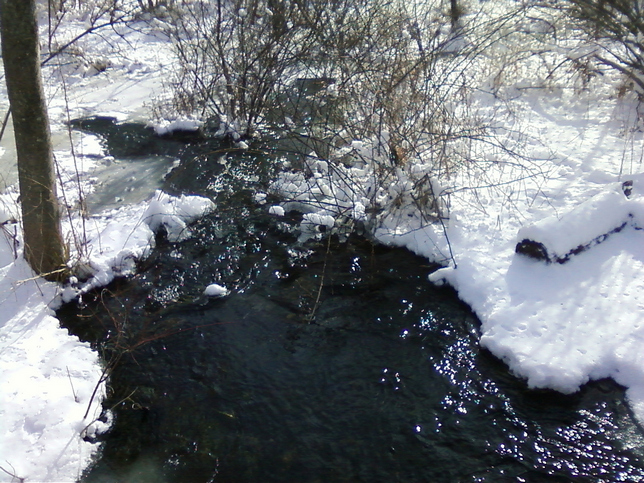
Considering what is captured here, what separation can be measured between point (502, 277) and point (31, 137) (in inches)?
164

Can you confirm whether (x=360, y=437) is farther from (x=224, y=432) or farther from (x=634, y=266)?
(x=634, y=266)

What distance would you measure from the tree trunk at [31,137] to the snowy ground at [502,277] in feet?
1.07

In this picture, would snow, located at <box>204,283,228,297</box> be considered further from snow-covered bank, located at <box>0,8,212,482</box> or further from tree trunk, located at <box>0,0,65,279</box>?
tree trunk, located at <box>0,0,65,279</box>

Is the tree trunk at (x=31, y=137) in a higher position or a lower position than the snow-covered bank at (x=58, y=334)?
higher

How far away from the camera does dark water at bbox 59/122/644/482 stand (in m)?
3.42

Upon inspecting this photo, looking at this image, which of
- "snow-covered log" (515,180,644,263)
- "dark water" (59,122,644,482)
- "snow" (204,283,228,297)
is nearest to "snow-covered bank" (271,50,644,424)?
"snow-covered log" (515,180,644,263)

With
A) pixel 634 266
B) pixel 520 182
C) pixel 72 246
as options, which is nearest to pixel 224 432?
pixel 72 246

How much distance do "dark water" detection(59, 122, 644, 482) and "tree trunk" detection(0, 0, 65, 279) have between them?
1.93 feet

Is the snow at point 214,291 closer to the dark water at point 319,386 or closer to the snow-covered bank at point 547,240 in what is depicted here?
the dark water at point 319,386

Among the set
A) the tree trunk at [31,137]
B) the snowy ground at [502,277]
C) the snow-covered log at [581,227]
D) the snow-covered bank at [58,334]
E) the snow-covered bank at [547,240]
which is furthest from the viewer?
the snow-covered log at [581,227]

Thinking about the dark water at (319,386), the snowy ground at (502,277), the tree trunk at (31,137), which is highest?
the tree trunk at (31,137)

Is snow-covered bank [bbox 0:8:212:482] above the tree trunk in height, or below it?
below

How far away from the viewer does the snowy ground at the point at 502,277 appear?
3629 mm

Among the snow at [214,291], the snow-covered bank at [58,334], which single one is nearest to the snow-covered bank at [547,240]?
the snow at [214,291]
